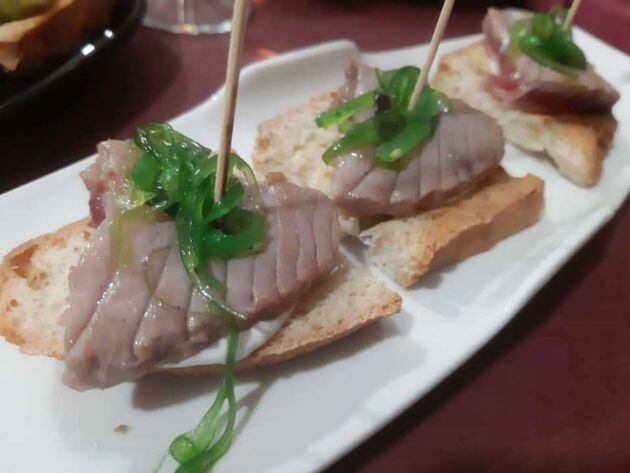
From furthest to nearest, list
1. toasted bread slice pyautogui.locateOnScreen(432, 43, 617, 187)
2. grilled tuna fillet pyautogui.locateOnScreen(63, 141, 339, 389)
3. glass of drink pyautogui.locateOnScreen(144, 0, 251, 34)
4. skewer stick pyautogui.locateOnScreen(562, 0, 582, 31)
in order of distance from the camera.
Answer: glass of drink pyautogui.locateOnScreen(144, 0, 251, 34) < skewer stick pyautogui.locateOnScreen(562, 0, 582, 31) < toasted bread slice pyautogui.locateOnScreen(432, 43, 617, 187) < grilled tuna fillet pyautogui.locateOnScreen(63, 141, 339, 389)

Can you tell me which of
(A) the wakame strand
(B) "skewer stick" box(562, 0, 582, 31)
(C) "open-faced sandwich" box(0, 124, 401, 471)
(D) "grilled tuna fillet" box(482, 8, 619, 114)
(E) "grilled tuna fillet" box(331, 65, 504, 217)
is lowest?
(A) the wakame strand

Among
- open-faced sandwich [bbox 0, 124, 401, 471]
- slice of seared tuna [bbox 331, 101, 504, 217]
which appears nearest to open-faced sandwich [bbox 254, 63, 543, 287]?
slice of seared tuna [bbox 331, 101, 504, 217]

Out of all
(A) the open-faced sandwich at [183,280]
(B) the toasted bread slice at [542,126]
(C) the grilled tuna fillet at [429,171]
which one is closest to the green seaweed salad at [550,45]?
(B) the toasted bread slice at [542,126]

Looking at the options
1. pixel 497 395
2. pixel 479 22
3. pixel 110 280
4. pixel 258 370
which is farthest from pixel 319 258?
pixel 479 22

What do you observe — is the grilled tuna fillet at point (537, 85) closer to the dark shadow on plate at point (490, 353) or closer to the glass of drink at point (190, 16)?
the dark shadow on plate at point (490, 353)

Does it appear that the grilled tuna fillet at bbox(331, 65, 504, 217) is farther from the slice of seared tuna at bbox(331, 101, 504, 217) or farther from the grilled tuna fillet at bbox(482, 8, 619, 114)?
the grilled tuna fillet at bbox(482, 8, 619, 114)

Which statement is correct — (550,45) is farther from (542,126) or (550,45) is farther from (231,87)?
(231,87)

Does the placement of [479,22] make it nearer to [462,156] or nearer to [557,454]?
[462,156]
